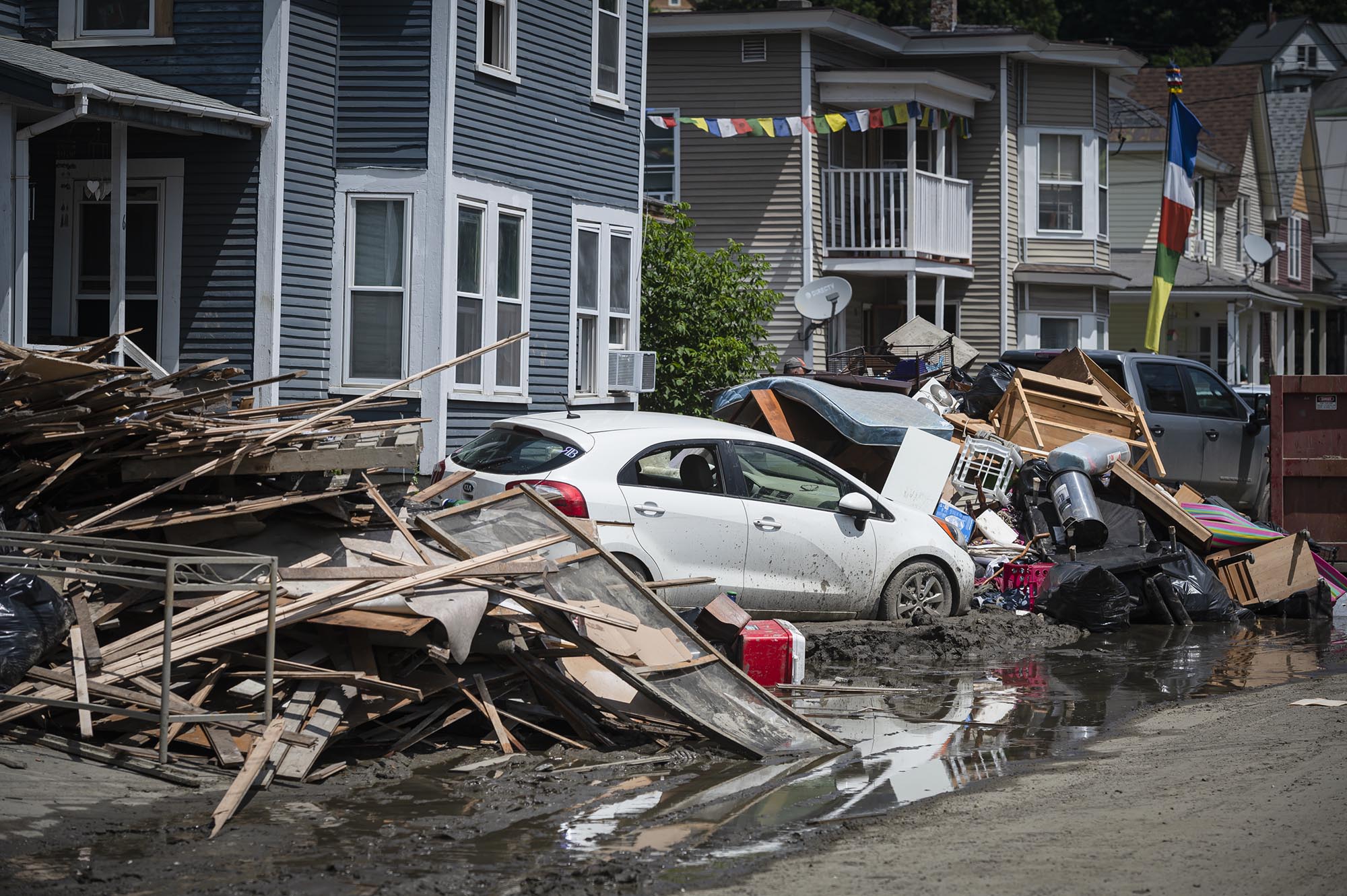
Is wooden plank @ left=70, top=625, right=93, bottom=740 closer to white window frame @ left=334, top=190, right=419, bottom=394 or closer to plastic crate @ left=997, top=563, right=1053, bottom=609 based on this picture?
plastic crate @ left=997, top=563, right=1053, bottom=609

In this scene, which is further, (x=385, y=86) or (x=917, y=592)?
(x=385, y=86)

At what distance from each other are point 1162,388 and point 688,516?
9.74 meters

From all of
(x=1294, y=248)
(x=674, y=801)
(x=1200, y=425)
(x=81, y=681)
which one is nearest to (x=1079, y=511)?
(x=1200, y=425)

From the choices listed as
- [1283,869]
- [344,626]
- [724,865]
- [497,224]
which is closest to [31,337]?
[497,224]

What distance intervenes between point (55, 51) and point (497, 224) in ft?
15.7

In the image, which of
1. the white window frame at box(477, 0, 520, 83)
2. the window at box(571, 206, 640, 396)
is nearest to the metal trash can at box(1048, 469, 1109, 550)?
the window at box(571, 206, 640, 396)

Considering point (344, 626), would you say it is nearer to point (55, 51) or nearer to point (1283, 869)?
point (1283, 869)

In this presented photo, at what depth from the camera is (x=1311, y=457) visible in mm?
15188

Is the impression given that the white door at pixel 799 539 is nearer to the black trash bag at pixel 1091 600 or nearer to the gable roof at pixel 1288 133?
the black trash bag at pixel 1091 600

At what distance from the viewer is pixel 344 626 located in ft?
22.2

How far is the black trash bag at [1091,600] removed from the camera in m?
12.0

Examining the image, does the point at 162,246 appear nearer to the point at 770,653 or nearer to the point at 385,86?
the point at 385,86

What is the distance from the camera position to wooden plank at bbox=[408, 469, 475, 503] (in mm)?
9344

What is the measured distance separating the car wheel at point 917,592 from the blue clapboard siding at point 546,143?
19.4 ft
